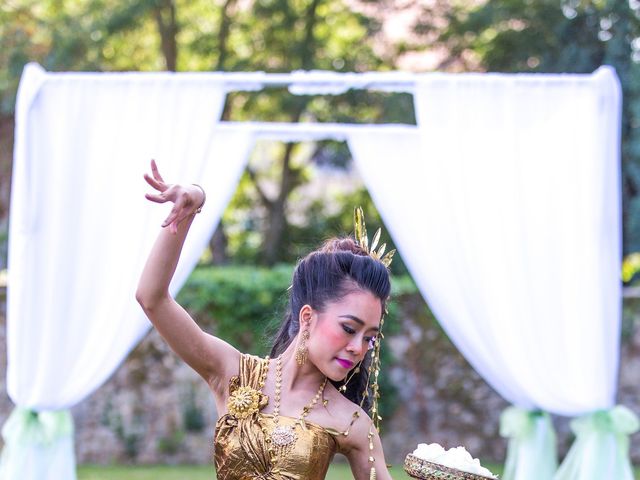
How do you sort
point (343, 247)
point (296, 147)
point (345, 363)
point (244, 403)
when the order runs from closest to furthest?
point (345, 363)
point (244, 403)
point (343, 247)
point (296, 147)

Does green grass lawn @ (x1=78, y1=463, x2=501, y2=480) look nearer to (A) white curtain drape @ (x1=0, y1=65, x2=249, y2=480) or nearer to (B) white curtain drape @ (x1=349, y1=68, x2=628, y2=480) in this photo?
(B) white curtain drape @ (x1=349, y1=68, x2=628, y2=480)

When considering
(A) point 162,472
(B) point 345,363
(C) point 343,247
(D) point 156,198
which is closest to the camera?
(D) point 156,198

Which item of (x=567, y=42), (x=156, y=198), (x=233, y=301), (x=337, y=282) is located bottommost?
(x=337, y=282)

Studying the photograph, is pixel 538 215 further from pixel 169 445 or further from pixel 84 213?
pixel 169 445

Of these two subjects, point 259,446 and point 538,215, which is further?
point 538,215

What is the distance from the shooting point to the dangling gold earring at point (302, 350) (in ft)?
7.86

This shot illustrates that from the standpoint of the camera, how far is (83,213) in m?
4.79

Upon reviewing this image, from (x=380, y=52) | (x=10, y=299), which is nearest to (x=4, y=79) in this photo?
(x=380, y=52)

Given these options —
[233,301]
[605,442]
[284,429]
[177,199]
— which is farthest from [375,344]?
[233,301]

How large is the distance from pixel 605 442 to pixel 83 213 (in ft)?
8.30

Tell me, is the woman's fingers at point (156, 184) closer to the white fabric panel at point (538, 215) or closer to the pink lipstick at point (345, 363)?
the pink lipstick at point (345, 363)

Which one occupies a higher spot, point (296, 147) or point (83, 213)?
point (296, 147)

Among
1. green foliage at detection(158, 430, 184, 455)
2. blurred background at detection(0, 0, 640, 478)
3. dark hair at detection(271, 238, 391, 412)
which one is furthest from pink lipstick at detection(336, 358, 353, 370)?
green foliage at detection(158, 430, 184, 455)

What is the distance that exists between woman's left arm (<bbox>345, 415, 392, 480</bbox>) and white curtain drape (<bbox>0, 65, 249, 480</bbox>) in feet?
8.13
